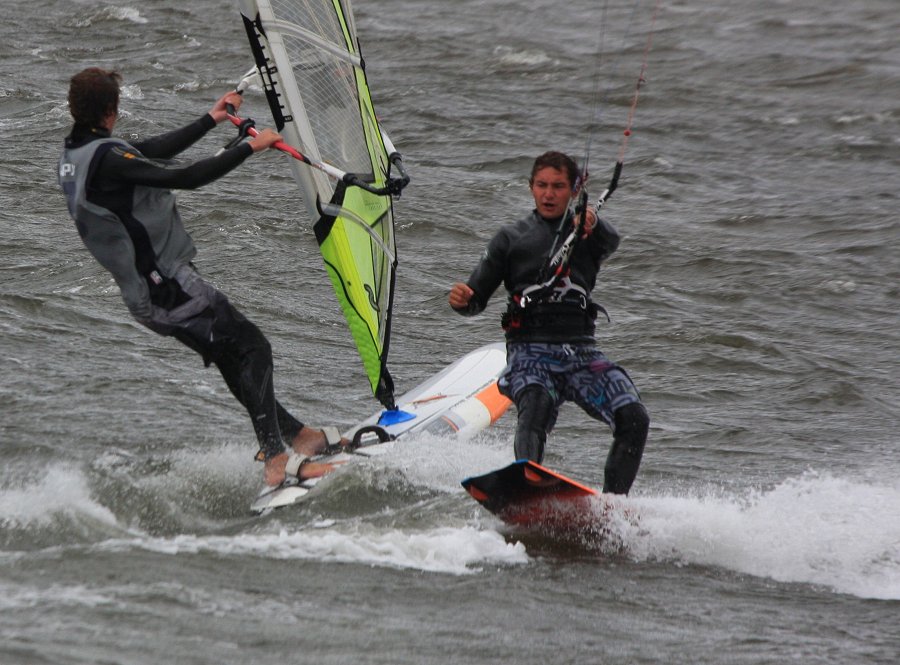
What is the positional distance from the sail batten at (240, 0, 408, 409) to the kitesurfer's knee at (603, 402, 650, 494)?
1646 millimetres

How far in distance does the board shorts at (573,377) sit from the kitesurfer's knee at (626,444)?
1.6 inches

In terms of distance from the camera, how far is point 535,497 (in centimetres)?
503

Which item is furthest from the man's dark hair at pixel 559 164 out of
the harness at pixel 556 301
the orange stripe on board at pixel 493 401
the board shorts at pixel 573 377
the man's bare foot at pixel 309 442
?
the orange stripe on board at pixel 493 401

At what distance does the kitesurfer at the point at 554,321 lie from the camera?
5.21 metres

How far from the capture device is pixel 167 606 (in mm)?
4082

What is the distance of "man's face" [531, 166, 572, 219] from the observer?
5207 millimetres

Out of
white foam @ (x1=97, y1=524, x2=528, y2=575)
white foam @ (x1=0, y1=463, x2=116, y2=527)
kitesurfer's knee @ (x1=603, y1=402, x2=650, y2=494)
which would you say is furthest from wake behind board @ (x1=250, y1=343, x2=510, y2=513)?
kitesurfer's knee @ (x1=603, y1=402, x2=650, y2=494)

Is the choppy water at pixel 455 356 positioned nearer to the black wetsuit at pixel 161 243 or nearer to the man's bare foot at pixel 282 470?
the man's bare foot at pixel 282 470

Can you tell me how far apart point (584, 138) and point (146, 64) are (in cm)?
615

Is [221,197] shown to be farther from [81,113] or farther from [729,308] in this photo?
[81,113]

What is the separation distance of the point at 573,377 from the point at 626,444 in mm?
343

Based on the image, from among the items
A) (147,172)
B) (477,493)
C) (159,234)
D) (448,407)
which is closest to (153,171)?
(147,172)

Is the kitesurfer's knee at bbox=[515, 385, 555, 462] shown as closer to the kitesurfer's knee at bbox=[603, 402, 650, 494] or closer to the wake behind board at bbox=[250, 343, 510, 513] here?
the kitesurfer's knee at bbox=[603, 402, 650, 494]

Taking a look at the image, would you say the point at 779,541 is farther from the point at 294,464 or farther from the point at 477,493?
the point at 294,464
